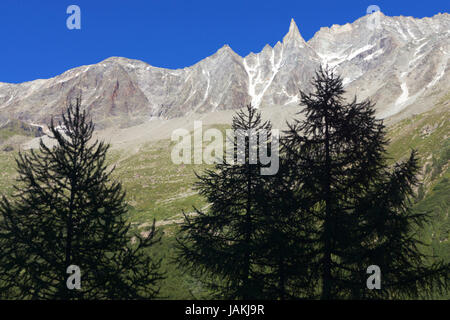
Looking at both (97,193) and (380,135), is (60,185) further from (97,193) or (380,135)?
(380,135)

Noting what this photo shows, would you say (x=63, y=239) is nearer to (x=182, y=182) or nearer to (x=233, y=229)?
(x=233, y=229)

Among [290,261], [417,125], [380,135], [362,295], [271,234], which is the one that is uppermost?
[417,125]

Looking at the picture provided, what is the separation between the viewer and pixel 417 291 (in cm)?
862

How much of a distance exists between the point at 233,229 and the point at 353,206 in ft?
13.9

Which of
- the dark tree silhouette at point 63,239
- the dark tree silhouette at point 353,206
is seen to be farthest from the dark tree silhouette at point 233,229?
the dark tree silhouette at point 63,239

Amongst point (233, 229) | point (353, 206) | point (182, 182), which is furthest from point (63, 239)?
point (182, 182)

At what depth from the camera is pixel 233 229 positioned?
11609mm

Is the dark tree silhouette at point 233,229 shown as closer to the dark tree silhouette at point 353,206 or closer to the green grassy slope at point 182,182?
the green grassy slope at point 182,182

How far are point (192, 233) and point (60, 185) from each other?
4667 mm

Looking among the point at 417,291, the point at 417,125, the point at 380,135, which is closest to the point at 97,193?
the point at 380,135

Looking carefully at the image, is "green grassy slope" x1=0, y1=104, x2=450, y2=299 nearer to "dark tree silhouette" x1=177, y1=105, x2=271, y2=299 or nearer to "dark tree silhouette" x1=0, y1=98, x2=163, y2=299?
"dark tree silhouette" x1=177, y1=105, x2=271, y2=299

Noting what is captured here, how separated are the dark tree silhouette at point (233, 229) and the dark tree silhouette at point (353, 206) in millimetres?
1672

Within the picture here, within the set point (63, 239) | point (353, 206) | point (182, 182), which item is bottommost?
point (63, 239)

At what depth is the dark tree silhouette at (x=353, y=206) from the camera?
8.91 m
